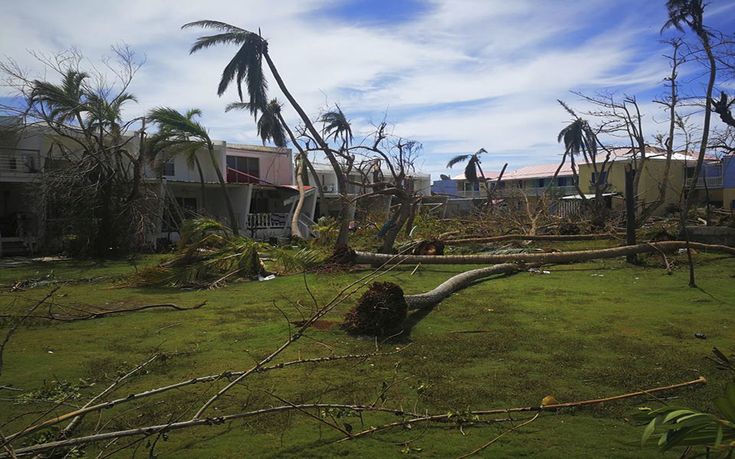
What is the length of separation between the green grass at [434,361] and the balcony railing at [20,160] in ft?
44.1

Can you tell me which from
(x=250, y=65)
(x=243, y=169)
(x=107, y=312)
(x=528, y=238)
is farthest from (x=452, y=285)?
(x=243, y=169)

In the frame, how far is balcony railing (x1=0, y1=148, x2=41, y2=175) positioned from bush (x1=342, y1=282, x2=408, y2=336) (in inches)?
771

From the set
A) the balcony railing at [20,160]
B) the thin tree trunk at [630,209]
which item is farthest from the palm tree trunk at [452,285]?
the balcony railing at [20,160]

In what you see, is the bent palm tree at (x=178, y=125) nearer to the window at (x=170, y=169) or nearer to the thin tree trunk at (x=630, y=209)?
the window at (x=170, y=169)

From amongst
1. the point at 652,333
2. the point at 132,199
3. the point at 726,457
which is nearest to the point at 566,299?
the point at 652,333

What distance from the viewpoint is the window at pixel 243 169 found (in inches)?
1219

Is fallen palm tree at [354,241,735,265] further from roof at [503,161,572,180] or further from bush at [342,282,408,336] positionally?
roof at [503,161,572,180]

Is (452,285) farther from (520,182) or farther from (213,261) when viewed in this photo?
(520,182)

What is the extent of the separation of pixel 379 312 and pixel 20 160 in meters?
21.0

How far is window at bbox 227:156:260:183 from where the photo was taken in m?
31.0

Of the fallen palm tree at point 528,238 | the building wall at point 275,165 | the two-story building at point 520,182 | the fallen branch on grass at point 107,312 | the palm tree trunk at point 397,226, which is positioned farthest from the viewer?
the two-story building at point 520,182

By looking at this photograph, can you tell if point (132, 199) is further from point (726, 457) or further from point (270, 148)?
point (726, 457)

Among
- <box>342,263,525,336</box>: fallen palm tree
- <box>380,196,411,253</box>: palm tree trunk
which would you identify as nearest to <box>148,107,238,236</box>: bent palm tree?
<box>380,196,411,253</box>: palm tree trunk

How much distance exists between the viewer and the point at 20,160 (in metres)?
22.4
